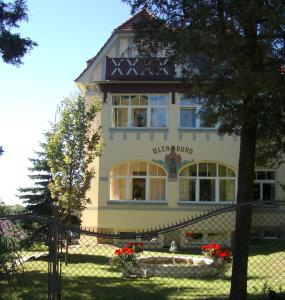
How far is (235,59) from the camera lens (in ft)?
28.0

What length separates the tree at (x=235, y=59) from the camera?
8422 millimetres

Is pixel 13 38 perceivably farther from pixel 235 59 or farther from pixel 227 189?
pixel 227 189

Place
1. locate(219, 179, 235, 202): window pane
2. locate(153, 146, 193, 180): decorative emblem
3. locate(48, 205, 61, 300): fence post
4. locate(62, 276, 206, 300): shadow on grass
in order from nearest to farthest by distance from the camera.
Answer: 1. locate(48, 205, 61, 300): fence post
2. locate(62, 276, 206, 300): shadow on grass
3. locate(153, 146, 193, 180): decorative emblem
4. locate(219, 179, 235, 202): window pane

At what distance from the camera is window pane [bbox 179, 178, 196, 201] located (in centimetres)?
3011

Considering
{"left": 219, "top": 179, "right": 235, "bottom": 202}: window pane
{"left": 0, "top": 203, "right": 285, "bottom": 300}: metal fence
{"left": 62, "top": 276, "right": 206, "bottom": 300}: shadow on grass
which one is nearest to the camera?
{"left": 0, "top": 203, "right": 285, "bottom": 300}: metal fence

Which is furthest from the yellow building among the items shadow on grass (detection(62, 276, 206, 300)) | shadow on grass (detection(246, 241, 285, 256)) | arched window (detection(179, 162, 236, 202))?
shadow on grass (detection(62, 276, 206, 300))

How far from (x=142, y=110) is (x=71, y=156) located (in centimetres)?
995

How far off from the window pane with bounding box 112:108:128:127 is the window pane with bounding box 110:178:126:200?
281 centimetres

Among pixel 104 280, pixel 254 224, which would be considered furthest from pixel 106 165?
pixel 104 280

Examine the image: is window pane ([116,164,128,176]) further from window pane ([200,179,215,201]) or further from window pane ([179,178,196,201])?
window pane ([200,179,215,201])

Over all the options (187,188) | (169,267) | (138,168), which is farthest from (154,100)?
(169,267)

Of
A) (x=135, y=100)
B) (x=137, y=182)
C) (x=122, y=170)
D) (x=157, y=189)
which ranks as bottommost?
(x=157, y=189)

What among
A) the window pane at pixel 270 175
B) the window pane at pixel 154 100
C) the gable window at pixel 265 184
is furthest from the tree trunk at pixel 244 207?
the window pane at pixel 270 175

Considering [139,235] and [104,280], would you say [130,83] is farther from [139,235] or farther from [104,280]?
[139,235]
